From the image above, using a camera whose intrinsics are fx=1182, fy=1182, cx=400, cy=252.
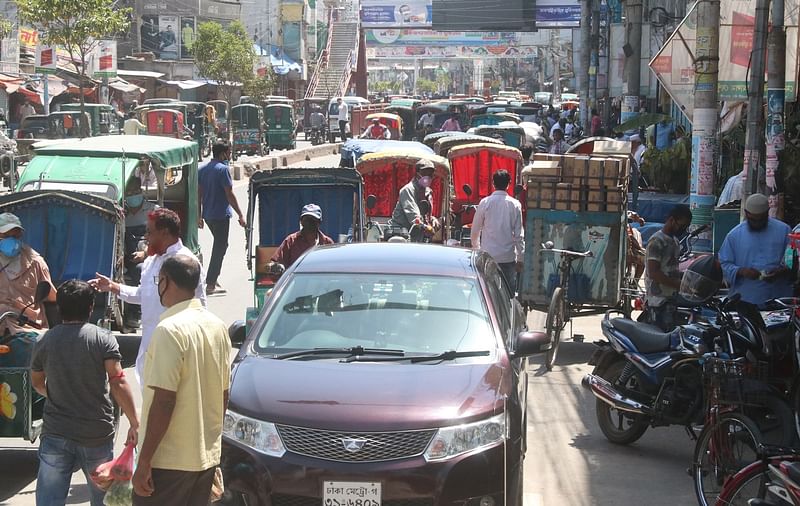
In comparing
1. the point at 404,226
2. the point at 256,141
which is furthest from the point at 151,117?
the point at 404,226

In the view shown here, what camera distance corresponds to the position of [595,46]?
132 feet

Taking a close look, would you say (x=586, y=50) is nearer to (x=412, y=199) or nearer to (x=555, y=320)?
(x=412, y=199)

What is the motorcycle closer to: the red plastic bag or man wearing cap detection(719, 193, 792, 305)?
man wearing cap detection(719, 193, 792, 305)

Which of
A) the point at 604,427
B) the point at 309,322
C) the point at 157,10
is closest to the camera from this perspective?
the point at 309,322

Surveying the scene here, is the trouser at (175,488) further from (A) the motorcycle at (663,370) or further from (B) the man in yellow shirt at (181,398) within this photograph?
(A) the motorcycle at (663,370)

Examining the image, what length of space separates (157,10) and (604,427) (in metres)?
67.3

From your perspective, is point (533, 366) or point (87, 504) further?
point (533, 366)

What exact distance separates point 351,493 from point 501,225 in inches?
252

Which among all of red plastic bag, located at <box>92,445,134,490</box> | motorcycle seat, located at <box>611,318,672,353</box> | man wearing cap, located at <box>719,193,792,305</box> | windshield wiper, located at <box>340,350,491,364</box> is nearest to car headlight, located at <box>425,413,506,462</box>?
windshield wiper, located at <box>340,350,491,364</box>

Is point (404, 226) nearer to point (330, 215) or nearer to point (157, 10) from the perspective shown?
point (330, 215)

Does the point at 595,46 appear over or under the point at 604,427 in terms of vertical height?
over

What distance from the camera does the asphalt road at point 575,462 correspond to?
24.5ft

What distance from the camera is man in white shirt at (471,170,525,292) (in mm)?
11758

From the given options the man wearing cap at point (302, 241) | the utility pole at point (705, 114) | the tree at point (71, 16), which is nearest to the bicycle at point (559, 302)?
the utility pole at point (705, 114)
